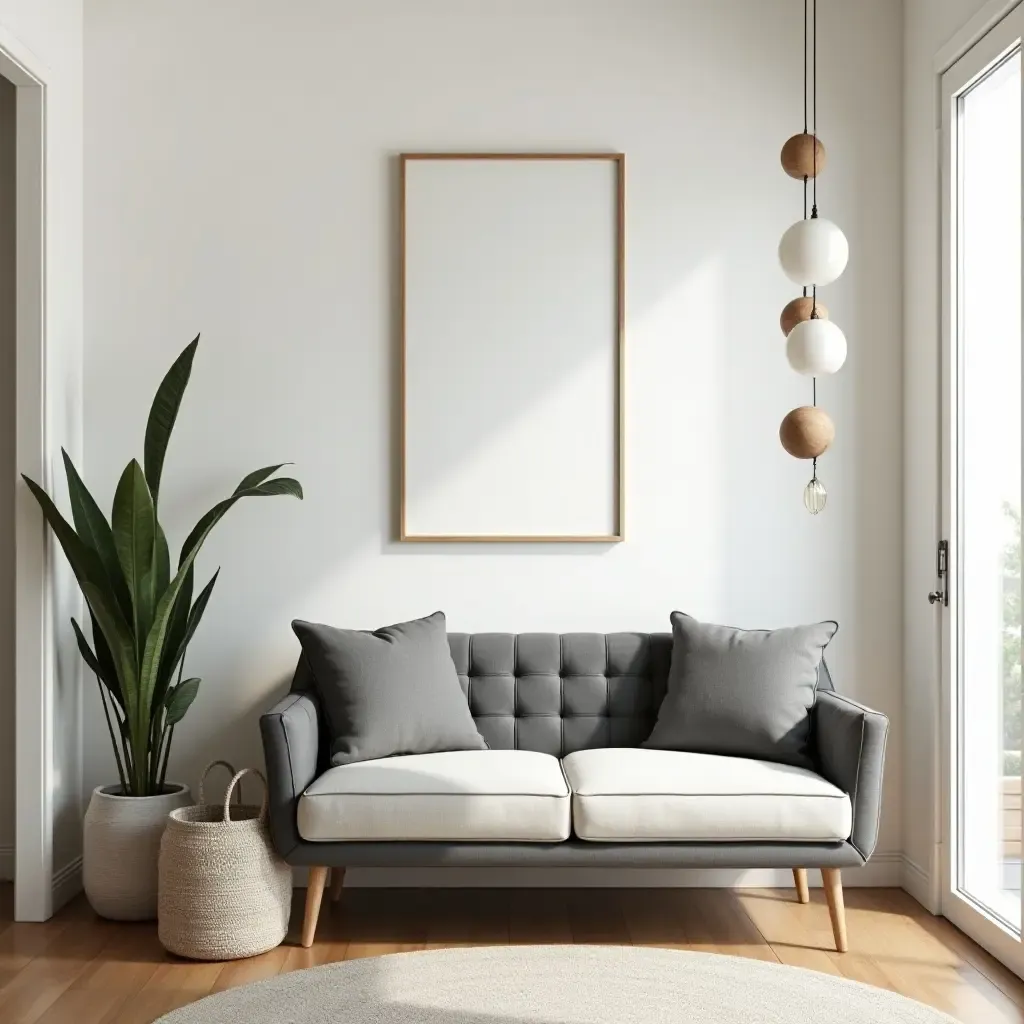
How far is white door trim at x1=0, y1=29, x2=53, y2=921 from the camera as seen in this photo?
11.3 feet

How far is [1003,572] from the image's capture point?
323 cm

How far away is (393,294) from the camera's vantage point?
386 cm

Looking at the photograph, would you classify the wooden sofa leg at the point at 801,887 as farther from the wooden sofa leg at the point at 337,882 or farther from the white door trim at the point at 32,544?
the white door trim at the point at 32,544

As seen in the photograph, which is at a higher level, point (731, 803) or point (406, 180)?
point (406, 180)

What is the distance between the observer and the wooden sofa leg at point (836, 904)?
10.5 feet

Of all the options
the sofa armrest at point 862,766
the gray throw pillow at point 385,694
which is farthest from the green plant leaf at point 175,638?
the sofa armrest at point 862,766

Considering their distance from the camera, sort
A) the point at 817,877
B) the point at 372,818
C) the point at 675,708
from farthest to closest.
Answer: the point at 817,877 → the point at 675,708 → the point at 372,818

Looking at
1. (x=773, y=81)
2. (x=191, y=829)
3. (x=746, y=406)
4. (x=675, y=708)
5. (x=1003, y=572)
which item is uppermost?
(x=773, y=81)

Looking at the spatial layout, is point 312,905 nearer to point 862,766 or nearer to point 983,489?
point 862,766

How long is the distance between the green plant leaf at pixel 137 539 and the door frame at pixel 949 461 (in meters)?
2.38

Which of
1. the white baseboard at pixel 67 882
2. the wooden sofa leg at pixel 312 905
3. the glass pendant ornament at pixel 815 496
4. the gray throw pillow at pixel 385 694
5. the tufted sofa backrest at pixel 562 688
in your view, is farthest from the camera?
the tufted sofa backrest at pixel 562 688

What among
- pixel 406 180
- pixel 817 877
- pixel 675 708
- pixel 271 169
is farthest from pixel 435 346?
pixel 817 877

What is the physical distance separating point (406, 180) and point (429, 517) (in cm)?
112

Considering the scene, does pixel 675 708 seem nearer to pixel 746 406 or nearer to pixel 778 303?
pixel 746 406
